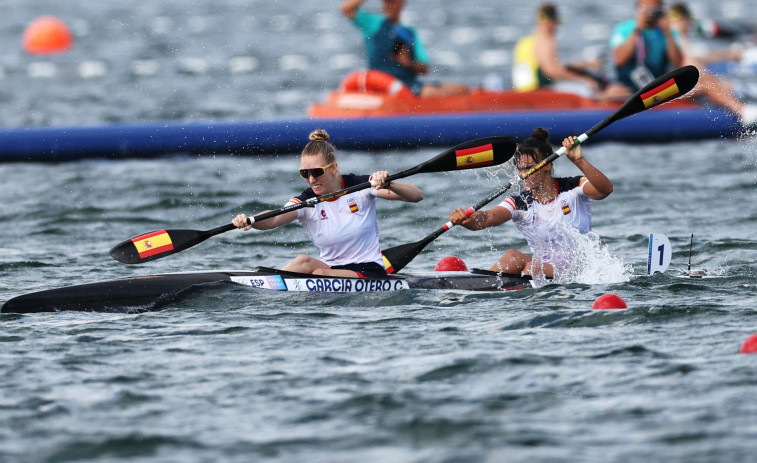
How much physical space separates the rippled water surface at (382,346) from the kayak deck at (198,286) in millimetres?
107

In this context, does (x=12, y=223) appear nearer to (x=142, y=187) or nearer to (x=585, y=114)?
(x=142, y=187)

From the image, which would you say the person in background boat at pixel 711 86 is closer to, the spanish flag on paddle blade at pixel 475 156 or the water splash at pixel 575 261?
the water splash at pixel 575 261

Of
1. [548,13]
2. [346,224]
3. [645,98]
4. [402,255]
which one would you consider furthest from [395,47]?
[346,224]

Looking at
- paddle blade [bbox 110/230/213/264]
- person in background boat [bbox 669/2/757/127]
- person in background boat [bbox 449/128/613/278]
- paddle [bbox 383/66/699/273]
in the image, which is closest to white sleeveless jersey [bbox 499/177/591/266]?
person in background boat [bbox 449/128/613/278]

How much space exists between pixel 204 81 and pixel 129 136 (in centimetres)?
1124

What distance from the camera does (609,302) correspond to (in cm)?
623

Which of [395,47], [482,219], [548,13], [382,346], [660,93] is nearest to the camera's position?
[382,346]

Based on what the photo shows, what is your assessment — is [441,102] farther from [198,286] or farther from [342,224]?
[198,286]

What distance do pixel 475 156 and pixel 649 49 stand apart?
6.97 metres

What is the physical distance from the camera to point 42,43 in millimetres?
30156

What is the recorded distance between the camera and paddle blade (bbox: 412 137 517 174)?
7258 mm

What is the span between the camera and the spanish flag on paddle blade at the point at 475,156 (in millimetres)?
7281

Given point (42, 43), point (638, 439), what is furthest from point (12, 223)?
point (42, 43)

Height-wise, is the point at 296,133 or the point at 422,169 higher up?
the point at 296,133
